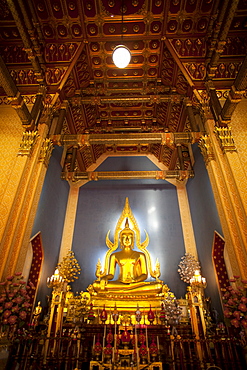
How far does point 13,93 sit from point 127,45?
435 cm

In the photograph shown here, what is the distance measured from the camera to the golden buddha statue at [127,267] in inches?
301

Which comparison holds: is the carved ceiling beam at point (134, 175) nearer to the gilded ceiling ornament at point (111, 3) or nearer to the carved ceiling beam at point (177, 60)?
A: the carved ceiling beam at point (177, 60)

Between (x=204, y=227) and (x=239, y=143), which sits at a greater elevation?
(x=239, y=143)

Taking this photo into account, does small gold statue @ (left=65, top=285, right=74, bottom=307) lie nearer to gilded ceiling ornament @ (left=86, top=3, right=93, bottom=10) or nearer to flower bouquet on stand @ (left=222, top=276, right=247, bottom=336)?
flower bouquet on stand @ (left=222, top=276, right=247, bottom=336)

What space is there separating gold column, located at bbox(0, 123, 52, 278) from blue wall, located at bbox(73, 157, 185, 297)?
4.26 metres

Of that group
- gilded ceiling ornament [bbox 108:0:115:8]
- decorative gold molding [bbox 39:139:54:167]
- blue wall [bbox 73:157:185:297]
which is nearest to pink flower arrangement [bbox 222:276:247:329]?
blue wall [bbox 73:157:185:297]

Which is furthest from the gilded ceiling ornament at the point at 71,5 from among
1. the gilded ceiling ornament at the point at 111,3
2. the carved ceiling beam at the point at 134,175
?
the carved ceiling beam at the point at 134,175

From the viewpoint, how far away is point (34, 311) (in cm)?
663

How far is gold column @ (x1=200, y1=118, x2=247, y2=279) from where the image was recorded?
4645mm

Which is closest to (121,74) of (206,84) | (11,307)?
(206,84)

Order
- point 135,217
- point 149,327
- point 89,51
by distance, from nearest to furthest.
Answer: point 149,327
point 89,51
point 135,217

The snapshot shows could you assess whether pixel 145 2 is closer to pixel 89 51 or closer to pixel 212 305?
pixel 89 51

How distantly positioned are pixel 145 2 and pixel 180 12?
103 cm

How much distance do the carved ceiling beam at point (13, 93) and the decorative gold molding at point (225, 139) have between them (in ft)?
15.6
